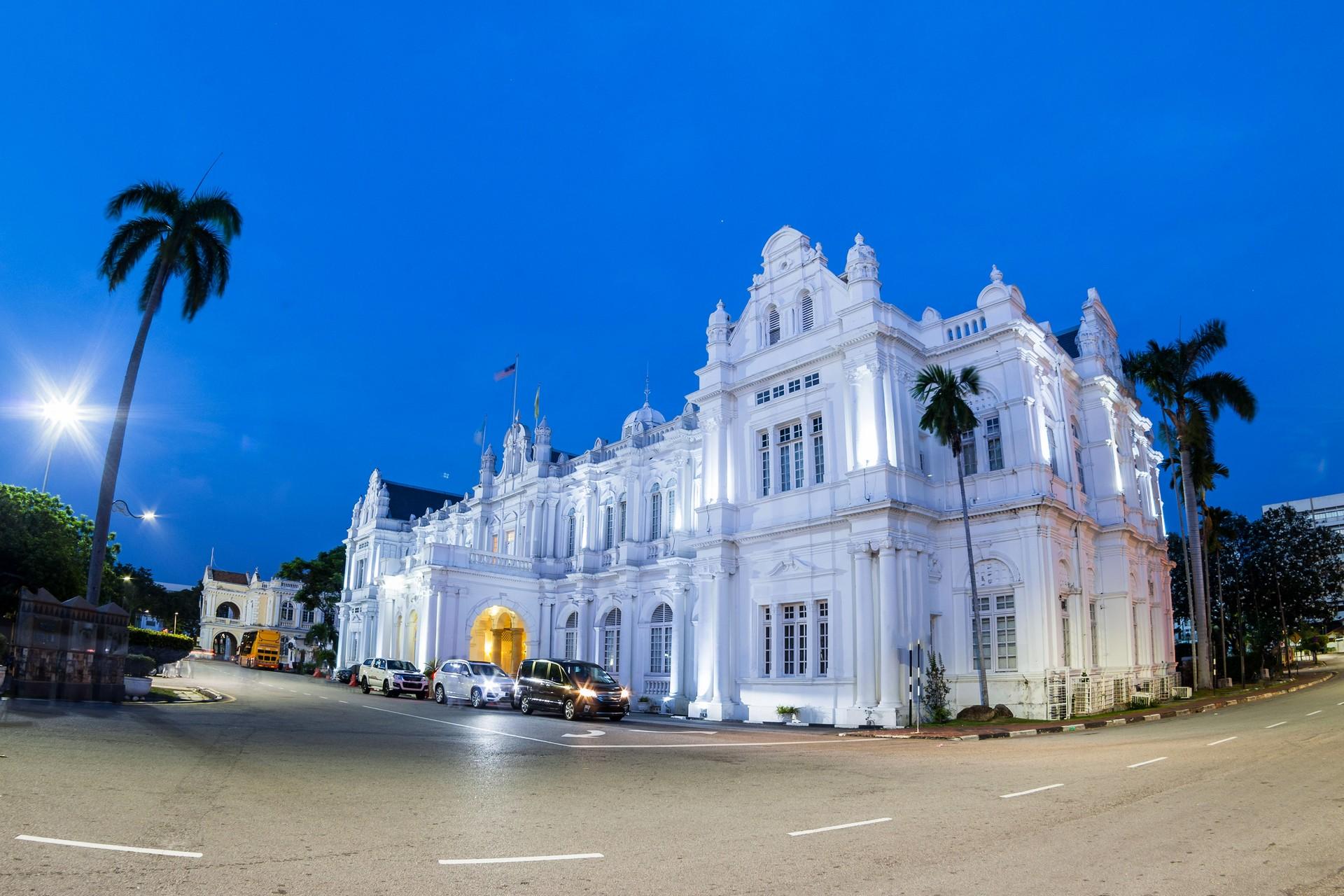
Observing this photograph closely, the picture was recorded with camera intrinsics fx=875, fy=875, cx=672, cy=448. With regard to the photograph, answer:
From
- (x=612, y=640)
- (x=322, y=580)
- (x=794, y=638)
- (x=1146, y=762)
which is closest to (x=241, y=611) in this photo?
(x=322, y=580)

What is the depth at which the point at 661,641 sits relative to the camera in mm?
37000

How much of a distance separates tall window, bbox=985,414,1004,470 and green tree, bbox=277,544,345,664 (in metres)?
54.9

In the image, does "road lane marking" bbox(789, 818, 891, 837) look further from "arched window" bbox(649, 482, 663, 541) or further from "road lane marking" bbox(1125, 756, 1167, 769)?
"arched window" bbox(649, 482, 663, 541)

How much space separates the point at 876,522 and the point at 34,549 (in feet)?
101

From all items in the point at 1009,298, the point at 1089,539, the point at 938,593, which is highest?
the point at 1009,298

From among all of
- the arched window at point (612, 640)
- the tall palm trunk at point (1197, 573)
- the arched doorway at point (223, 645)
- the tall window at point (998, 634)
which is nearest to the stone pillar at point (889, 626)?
A: the tall window at point (998, 634)

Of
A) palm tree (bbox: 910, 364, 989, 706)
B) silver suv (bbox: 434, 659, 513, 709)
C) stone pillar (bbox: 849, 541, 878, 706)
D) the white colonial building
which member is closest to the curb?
the white colonial building

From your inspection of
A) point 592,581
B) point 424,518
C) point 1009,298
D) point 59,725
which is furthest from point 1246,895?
point 424,518

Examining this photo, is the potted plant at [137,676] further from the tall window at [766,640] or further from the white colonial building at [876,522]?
the tall window at [766,640]

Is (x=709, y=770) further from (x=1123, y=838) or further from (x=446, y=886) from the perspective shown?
(x=446, y=886)

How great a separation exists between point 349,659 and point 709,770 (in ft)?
169

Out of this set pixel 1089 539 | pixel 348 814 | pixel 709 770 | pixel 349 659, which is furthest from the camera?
pixel 349 659

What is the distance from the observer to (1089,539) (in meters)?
30.0

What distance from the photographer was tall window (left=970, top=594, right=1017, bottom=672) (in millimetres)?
26188
